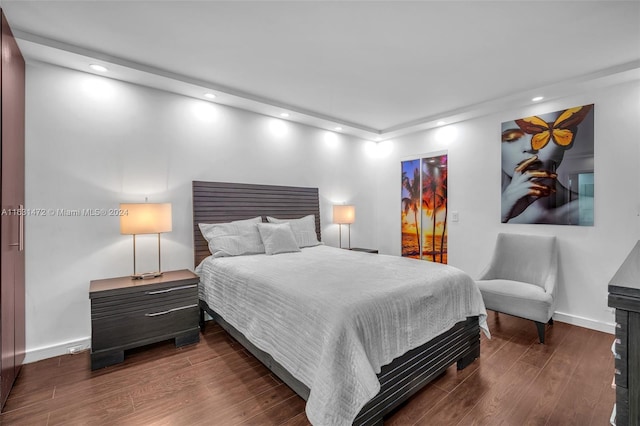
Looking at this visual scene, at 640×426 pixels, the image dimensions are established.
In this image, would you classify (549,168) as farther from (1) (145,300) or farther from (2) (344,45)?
(1) (145,300)

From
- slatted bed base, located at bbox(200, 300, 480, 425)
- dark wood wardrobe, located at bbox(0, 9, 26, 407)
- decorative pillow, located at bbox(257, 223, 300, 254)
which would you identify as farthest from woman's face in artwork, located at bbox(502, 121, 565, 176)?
dark wood wardrobe, located at bbox(0, 9, 26, 407)

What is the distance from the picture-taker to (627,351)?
0.95 m

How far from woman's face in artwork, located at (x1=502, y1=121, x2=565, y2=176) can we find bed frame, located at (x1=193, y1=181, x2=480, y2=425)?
2308 mm

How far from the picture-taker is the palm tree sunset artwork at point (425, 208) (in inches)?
184

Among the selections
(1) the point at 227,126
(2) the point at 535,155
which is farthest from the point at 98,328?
(2) the point at 535,155

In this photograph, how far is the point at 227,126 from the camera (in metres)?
3.78

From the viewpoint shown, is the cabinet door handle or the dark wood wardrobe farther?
the cabinet door handle

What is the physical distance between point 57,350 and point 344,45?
3732 mm

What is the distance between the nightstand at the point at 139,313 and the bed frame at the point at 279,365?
1.09 feet

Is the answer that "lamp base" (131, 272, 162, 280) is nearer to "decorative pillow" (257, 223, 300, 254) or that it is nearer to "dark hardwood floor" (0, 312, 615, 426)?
"dark hardwood floor" (0, 312, 615, 426)

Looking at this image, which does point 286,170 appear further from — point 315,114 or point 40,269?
point 40,269

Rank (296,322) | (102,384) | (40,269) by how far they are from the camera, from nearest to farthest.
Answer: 1. (296,322)
2. (102,384)
3. (40,269)

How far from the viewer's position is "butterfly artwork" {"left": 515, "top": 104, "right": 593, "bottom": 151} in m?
3.34

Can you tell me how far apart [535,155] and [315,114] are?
9.47ft
